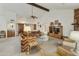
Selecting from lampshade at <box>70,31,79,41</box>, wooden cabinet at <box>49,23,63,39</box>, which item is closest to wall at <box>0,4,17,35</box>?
wooden cabinet at <box>49,23,63,39</box>

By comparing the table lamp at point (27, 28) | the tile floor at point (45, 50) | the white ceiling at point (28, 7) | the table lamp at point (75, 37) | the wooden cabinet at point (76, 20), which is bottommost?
the tile floor at point (45, 50)

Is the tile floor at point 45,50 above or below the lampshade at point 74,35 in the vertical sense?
below

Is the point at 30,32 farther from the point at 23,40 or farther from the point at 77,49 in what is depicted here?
the point at 77,49

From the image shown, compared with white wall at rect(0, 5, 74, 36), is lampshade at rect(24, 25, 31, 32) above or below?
below

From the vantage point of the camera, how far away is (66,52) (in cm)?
190

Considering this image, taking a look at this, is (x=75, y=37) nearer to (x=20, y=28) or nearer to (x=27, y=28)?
(x=27, y=28)

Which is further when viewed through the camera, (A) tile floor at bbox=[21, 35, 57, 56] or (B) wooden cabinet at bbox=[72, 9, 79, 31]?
(A) tile floor at bbox=[21, 35, 57, 56]

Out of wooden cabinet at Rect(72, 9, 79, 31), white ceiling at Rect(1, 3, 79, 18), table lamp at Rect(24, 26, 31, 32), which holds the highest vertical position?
white ceiling at Rect(1, 3, 79, 18)

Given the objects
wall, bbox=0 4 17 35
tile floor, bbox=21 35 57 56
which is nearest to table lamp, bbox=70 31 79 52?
tile floor, bbox=21 35 57 56

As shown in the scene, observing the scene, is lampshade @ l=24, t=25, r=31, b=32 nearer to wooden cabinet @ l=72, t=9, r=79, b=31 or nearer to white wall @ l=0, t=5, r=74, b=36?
white wall @ l=0, t=5, r=74, b=36

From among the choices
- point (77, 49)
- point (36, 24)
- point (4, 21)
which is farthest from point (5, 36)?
point (77, 49)

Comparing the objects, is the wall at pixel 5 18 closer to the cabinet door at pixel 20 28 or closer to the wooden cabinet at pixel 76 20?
the cabinet door at pixel 20 28

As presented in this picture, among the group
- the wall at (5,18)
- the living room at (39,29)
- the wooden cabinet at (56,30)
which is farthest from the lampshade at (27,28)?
the wooden cabinet at (56,30)

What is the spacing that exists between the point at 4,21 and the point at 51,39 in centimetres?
79
